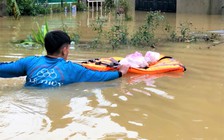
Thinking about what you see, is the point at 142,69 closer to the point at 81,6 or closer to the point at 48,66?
the point at 48,66

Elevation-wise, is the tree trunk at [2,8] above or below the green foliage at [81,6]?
below

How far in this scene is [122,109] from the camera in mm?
4074

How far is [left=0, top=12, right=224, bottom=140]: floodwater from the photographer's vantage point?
339cm

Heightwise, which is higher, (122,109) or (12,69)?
(12,69)

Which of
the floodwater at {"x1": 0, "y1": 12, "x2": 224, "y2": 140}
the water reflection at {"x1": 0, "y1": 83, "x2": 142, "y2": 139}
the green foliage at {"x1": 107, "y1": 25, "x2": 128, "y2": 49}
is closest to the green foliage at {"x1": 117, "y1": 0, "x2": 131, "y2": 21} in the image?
Answer: the green foliage at {"x1": 107, "y1": 25, "x2": 128, "y2": 49}

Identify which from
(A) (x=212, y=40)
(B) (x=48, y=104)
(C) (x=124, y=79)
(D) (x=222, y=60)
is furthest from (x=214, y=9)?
(B) (x=48, y=104)

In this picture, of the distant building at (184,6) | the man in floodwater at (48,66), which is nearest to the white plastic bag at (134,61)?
the man in floodwater at (48,66)

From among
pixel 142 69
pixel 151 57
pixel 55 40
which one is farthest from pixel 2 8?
pixel 55 40

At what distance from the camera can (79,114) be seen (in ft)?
12.7

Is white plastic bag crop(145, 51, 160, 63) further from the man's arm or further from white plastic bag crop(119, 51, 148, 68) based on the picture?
the man's arm

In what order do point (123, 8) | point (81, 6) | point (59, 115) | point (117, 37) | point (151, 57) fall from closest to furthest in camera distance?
point (59, 115) → point (151, 57) → point (117, 37) → point (123, 8) → point (81, 6)

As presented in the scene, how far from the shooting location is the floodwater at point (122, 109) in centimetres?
339

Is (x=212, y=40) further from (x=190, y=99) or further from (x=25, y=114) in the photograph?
(x=25, y=114)

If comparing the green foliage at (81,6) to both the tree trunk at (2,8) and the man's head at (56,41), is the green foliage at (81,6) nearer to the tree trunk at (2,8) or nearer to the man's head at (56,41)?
the tree trunk at (2,8)
